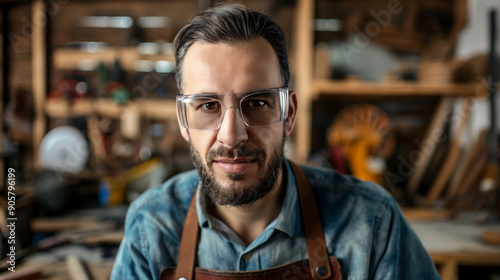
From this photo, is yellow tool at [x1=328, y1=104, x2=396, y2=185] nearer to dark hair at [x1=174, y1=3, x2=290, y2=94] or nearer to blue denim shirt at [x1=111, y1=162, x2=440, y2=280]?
blue denim shirt at [x1=111, y1=162, x2=440, y2=280]

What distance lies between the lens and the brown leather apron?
108cm

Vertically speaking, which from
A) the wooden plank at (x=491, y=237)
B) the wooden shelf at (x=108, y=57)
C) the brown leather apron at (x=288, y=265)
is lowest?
the wooden plank at (x=491, y=237)

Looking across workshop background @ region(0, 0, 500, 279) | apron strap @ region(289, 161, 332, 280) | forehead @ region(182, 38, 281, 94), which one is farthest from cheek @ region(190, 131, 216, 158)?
workshop background @ region(0, 0, 500, 279)

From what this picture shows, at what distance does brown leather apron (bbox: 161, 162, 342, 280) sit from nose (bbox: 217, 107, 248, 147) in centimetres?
35

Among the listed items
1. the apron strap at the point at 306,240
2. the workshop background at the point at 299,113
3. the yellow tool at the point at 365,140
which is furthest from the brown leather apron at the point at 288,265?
the yellow tool at the point at 365,140

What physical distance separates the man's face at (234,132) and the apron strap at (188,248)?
172 millimetres

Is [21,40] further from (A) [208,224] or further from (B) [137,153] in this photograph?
(A) [208,224]

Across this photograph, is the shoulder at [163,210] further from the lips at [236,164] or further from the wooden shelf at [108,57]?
the wooden shelf at [108,57]

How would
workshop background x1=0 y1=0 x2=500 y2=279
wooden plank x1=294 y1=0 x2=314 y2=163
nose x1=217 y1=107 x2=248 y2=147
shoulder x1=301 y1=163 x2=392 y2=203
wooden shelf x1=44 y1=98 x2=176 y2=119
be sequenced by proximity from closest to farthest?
1. nose x1=217 y1=107 x2=248 y2=147
2. shoulder x1=301 y1=163 x2=392 y2=203
3. workshop background x1=0 y1=0 x2=500 y2=279
4. wooden plank x1=294 y1=0 x2=314 y2=163
5. wooden shelf x1=44 y1=98 x2=176 y2=119

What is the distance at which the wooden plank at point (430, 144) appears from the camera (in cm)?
250

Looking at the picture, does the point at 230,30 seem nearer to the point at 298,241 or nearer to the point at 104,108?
the point at 298,241

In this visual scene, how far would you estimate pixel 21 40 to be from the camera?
305 centimetres

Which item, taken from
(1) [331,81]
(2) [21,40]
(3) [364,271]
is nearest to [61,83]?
(2) [21,40]

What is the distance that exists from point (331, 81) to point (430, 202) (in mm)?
1081
